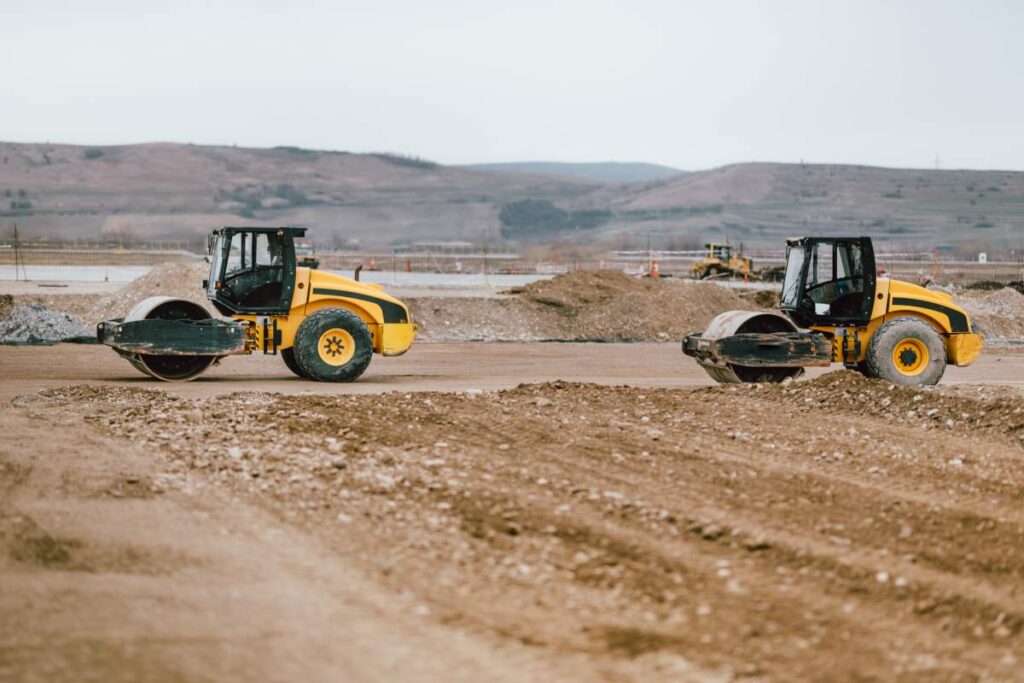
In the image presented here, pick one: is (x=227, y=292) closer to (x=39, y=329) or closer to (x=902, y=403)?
(x=902, y=403)

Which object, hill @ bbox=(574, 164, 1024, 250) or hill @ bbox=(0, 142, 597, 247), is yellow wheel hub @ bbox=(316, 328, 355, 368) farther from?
hill @ bbox=(574, 164, 1024, 250)

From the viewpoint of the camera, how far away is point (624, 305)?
32.4 m

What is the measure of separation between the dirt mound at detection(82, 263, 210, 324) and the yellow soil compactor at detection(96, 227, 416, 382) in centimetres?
1368

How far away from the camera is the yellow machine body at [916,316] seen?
18.1m

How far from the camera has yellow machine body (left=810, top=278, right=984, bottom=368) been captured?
1811 cm

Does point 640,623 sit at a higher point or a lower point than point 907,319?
lower

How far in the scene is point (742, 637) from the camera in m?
6.92

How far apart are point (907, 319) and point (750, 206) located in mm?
158616

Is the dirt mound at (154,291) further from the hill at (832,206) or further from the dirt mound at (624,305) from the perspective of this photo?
the hill at (832,206)

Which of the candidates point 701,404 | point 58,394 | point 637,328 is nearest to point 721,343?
point 701,404

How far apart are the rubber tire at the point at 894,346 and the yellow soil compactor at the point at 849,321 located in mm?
13

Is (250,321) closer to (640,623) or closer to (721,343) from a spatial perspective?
(721,343)

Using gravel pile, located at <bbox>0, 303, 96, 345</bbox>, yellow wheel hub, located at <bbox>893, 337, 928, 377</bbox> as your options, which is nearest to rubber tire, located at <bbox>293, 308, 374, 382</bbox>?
yellow wheel hub, located at <bbox>893, 337, 928, 377</bbox>

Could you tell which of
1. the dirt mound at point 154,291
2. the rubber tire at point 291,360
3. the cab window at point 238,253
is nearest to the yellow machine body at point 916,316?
the rubber tire at point 291,360
